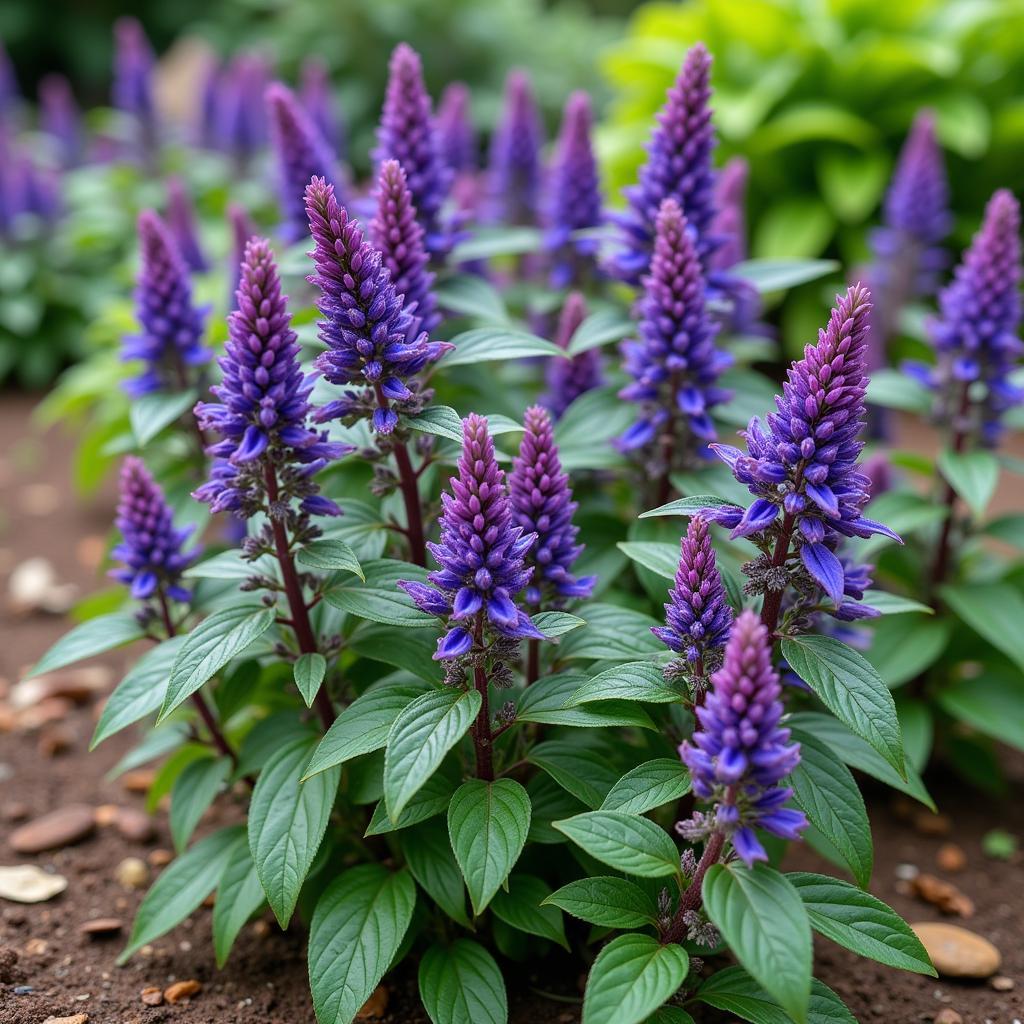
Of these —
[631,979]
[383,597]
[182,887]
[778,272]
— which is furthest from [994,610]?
[182,887]

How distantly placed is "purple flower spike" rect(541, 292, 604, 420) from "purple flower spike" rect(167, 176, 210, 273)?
6.85 ft

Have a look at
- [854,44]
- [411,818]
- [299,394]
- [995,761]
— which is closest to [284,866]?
[411,818]

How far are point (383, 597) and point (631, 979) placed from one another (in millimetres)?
961

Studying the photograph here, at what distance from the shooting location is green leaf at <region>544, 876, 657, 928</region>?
2.26m

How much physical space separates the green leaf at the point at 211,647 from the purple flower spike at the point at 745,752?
977 mm

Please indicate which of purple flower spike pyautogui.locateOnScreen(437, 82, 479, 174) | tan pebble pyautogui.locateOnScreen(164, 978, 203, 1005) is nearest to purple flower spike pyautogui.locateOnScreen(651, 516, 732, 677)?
tan pebble pyautogui.locateOnScreen(164, 978, 203, 1005)

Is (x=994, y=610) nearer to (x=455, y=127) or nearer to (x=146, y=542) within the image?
(x=146, y=542)

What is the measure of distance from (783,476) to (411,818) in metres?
1.13

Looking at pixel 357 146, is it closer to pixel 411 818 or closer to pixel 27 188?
pixel 27 188

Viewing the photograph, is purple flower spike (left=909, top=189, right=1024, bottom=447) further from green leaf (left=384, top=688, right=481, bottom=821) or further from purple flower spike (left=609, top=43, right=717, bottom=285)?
green leaf (left=384, top=688, right=481, bottom=821)

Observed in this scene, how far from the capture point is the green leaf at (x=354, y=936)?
2342mm

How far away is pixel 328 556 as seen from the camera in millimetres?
2375

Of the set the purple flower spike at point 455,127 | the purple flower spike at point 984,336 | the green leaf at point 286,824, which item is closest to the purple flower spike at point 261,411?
the green leaf at point 286,824

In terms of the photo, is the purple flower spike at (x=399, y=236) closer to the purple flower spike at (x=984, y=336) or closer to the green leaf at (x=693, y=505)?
the green leaf at (x=693, y=505)
